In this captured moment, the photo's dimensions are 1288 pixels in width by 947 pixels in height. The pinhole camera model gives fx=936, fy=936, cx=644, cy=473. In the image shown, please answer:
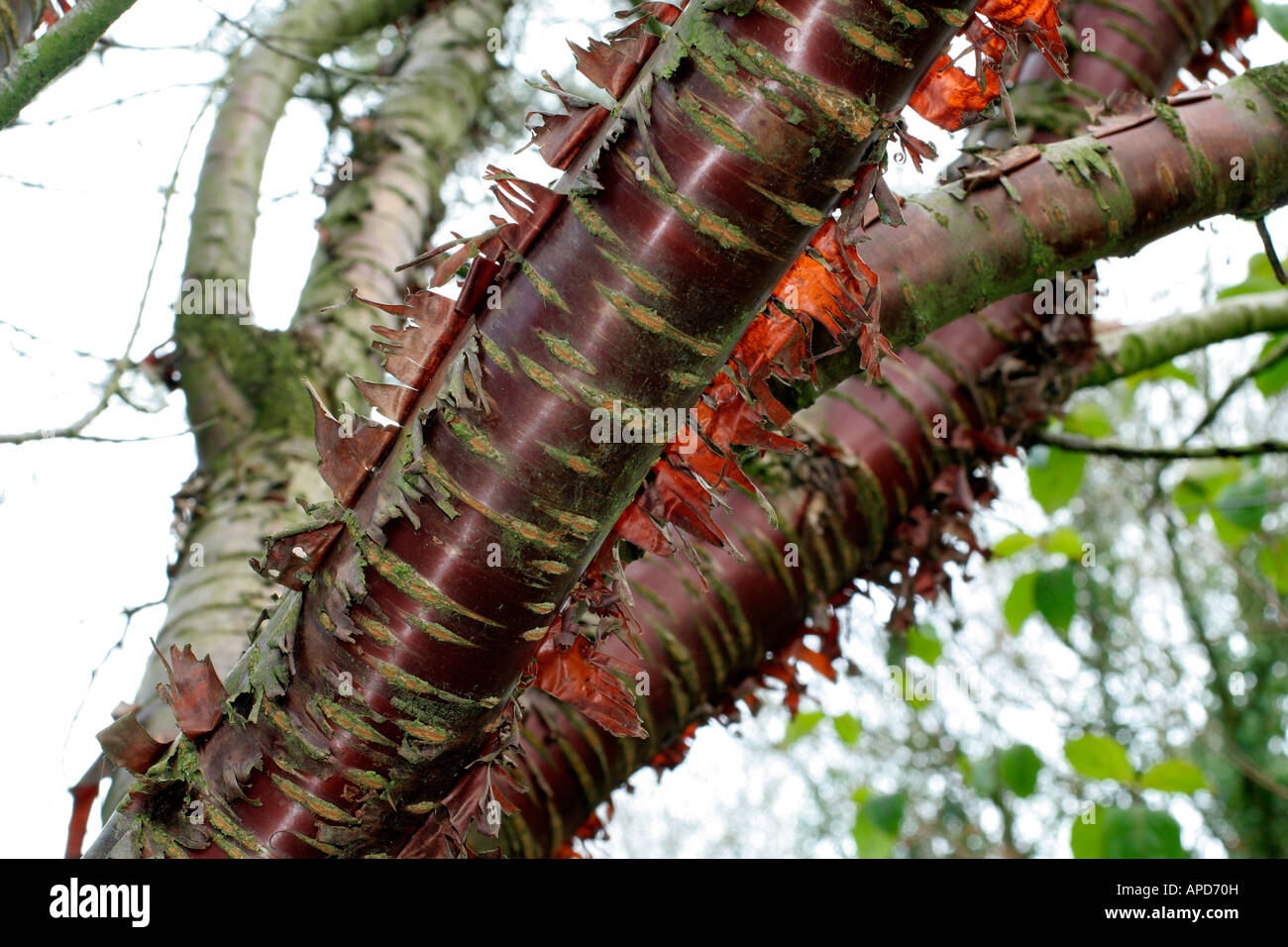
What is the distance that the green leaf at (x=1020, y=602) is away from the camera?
2.06 m

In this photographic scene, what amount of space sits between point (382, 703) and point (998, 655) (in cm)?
618

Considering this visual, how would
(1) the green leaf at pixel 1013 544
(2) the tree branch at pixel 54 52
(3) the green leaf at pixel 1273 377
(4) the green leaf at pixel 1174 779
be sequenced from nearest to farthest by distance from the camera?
(2) the tree branch at pixel 54 52 < (4) the green leaf at pixel 1174 779 < (1) the green leaf at pixel 1013 544 < (3) the green leaf at pixel 1273 377

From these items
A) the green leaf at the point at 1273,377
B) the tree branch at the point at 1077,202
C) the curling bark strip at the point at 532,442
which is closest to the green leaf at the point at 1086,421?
the green leaf at the point at 1273,377

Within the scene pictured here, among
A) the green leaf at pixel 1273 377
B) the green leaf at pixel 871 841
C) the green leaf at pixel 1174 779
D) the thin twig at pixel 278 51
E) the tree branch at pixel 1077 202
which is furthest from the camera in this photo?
the green leaf at pixel 871 841

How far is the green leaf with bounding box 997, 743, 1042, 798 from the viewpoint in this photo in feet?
6.35

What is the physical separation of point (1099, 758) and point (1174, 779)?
13cm

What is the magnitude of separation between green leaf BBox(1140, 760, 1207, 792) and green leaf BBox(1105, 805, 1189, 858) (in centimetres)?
13

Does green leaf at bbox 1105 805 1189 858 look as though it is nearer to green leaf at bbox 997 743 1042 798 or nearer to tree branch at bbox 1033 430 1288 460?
green leaf at bbox 997 743 1042 798

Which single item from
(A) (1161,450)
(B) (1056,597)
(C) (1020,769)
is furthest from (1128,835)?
(A) (1161,450)

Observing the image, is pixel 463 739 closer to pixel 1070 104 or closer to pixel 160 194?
pixel 160 194

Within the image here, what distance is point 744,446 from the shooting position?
31.1 inches

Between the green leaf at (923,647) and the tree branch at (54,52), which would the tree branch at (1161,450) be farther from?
the tree branch at (54,52)

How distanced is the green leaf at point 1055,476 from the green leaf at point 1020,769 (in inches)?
20.8
